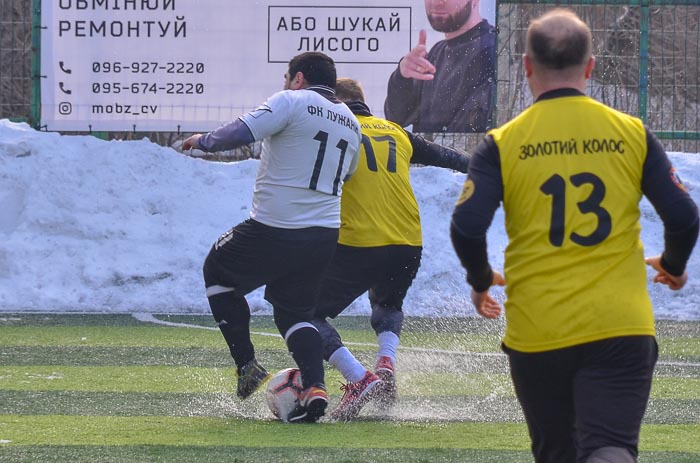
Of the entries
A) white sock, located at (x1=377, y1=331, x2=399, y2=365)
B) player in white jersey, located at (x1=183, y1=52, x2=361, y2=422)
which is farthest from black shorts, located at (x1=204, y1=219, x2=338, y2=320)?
white sock, located at (x1=377, y1=331, x2=399, y2=365)

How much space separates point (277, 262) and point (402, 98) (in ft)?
28.8

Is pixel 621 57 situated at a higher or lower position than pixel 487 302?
higher

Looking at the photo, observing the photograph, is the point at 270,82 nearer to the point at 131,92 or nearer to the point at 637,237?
the point at 131,92

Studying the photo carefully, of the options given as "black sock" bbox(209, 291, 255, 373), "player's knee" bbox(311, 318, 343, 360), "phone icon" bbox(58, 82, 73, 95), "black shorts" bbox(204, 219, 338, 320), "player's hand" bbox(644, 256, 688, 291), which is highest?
"player's hand" bbox(644, 256, 688, 291)

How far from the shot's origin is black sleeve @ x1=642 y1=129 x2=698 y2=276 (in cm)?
359

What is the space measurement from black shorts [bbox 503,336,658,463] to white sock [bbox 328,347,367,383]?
115 inches

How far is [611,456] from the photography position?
3.48m

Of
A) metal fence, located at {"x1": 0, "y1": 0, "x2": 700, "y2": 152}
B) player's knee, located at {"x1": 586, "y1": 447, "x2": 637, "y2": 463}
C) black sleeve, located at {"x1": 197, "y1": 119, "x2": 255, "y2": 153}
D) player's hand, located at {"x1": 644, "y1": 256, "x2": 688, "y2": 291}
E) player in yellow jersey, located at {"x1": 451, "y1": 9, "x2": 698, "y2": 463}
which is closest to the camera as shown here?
player's knee, located at {"x1": 586, "y1": 447, "x2": 637, "y2": 463}

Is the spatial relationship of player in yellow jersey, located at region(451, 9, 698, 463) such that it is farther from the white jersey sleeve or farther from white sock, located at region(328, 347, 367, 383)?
→ white sock, located at region(328, 347, 367, 383)

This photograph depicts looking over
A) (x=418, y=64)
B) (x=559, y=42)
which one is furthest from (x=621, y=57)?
(x=559, y=42)

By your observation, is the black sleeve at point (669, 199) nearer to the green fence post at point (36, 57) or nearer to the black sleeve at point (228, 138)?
the black sleeve at point (228, 138)

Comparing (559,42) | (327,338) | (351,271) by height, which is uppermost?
(559,42)

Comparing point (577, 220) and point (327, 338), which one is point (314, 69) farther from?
point (577, 220)

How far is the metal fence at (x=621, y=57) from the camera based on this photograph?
1496 cm
